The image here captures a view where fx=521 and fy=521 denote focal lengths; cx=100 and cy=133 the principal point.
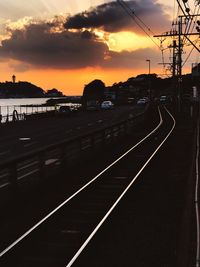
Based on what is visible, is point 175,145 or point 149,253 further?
point 175,145

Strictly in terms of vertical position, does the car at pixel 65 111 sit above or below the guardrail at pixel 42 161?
below

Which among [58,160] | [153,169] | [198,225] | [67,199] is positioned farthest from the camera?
[153,169]

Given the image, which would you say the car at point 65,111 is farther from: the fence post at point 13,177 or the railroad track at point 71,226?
the fence post at point 13,177

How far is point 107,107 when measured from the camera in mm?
109875

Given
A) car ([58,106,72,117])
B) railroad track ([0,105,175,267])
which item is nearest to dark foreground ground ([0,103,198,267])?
railroad track ([0,105,175,267])

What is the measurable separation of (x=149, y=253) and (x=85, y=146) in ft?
55.9

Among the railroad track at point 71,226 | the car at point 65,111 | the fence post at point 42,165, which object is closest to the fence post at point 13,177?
the railroad track at point 71,226

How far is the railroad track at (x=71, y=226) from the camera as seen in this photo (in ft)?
31.8

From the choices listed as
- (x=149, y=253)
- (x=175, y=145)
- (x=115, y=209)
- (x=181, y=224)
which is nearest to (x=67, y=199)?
(x=115, y=209)

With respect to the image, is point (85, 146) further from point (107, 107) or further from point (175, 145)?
point (107, 107)

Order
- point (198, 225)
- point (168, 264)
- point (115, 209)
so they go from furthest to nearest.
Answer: point (115, 209), point (198, 225), point (168, 264)

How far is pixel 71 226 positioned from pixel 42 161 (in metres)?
5.53

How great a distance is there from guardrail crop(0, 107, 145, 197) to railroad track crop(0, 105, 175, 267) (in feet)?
5.13

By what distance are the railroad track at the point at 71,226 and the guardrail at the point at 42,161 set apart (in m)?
1.57
